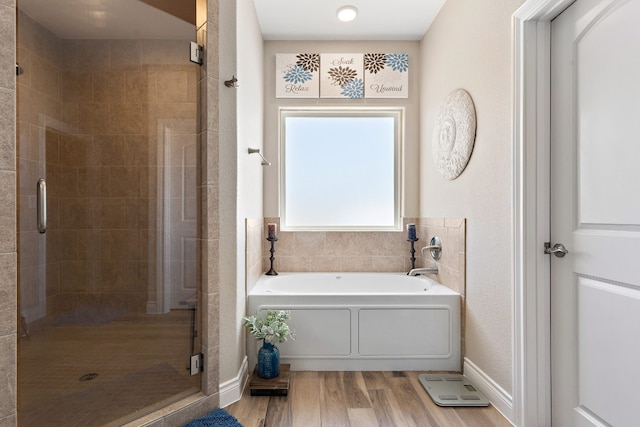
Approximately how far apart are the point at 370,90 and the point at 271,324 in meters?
2.20

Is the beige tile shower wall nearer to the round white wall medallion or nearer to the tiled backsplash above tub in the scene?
the tiled backsplash above tub

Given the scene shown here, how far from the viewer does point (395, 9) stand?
2693 mm

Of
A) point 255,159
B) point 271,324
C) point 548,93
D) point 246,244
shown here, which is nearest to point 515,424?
point 271,324

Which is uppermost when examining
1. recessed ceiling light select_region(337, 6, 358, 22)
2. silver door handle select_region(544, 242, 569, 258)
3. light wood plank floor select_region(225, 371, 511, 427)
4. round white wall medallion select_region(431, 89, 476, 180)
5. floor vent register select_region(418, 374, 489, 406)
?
recessed ceiling light select_region(337, 6, 358, 22)

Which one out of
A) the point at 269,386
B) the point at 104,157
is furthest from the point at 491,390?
the point at 104,157

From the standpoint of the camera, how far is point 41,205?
1388 millimetres

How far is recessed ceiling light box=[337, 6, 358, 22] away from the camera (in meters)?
2.66

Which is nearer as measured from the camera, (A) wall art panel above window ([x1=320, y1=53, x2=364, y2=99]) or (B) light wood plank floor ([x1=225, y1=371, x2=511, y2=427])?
(B) light wood plank floor ([x1=225, y1=371, x2=511, y2=427])

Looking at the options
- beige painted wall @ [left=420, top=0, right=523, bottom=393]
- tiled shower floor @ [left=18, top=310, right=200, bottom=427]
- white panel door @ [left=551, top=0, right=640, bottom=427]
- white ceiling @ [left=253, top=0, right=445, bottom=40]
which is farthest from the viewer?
white ceiling @ [left=253, top=0, right=445, bottom=40]

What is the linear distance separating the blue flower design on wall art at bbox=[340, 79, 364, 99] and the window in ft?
0.57

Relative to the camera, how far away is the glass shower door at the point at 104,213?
4.52ft

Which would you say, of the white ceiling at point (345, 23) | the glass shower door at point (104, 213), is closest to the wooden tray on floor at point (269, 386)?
the glass shower door at point (104, 213)

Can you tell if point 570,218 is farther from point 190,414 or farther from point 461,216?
point 190,414

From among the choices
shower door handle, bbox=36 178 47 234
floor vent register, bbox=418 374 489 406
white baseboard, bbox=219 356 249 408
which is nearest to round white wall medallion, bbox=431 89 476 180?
floor vent register, bbox=418 374 489 406
